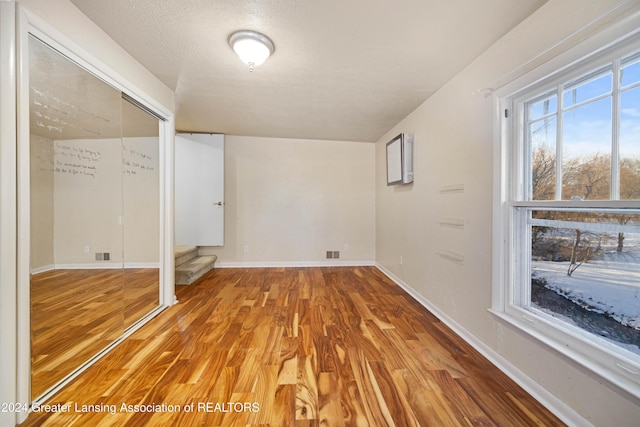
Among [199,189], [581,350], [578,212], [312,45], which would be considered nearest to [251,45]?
[312,45]

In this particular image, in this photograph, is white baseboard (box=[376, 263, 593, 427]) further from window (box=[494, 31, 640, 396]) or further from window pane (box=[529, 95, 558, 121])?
window pane (box=[529, 95, 558, 121])

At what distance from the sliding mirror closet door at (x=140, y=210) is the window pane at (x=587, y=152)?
321 centimetres

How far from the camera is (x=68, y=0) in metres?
1.41

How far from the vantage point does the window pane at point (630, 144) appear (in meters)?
1.04

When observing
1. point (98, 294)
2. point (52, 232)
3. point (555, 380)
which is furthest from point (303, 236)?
point (555, 380)

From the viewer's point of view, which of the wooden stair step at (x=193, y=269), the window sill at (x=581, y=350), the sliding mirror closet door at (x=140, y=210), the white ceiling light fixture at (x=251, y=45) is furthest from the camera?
the wooden stair step at (x=193, y=269)

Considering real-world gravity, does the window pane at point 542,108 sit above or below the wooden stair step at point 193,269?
above

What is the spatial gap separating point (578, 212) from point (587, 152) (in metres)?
0.32

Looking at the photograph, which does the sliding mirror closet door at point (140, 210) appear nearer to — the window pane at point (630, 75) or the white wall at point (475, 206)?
the white wall at point (475, 206)

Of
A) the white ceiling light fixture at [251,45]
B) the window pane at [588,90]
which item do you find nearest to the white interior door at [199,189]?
the white ceiling light fixture at [251,45]

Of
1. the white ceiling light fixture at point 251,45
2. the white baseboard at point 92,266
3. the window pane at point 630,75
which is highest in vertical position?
the white ceiling light fixture at point 251,45

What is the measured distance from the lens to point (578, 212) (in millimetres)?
1271

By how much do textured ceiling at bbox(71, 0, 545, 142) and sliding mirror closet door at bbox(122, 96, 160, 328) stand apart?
53 centimetres

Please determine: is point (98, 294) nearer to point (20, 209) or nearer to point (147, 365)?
point (147, 365)
